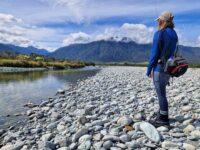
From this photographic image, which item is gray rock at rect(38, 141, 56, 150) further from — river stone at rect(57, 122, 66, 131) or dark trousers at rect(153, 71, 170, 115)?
dark trousers at rect(153, 71, 170, 115)

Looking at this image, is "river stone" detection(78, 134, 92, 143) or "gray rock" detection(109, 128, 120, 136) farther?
"gray rock" detection(109, 128, 120, 136)

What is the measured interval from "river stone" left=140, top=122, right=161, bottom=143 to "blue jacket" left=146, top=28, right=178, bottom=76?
1431 millimetres

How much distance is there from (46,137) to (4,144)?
4.05ft

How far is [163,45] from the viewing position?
855cm

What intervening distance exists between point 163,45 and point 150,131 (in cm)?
215

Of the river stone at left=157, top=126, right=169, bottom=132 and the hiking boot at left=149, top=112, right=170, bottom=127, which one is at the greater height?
the hiking boot at left=149, top=112, right=170, bottom=127

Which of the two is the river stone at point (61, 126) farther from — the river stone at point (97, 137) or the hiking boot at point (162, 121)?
the hiking boot at point (162, 121)

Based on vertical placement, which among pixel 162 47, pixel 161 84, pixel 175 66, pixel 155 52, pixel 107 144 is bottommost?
pixel 107 144

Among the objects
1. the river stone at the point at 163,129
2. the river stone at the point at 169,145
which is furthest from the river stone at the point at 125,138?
the river stone at the point at 163,129

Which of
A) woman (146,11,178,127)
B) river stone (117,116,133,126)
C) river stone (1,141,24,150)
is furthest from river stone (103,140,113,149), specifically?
river stone (1,141,24,150)

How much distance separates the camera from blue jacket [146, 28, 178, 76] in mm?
8508

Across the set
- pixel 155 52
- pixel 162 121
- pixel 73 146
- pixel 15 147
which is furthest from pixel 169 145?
pixel 15 147

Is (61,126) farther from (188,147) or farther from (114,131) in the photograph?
(188,147)

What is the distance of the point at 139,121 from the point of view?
375 inches
